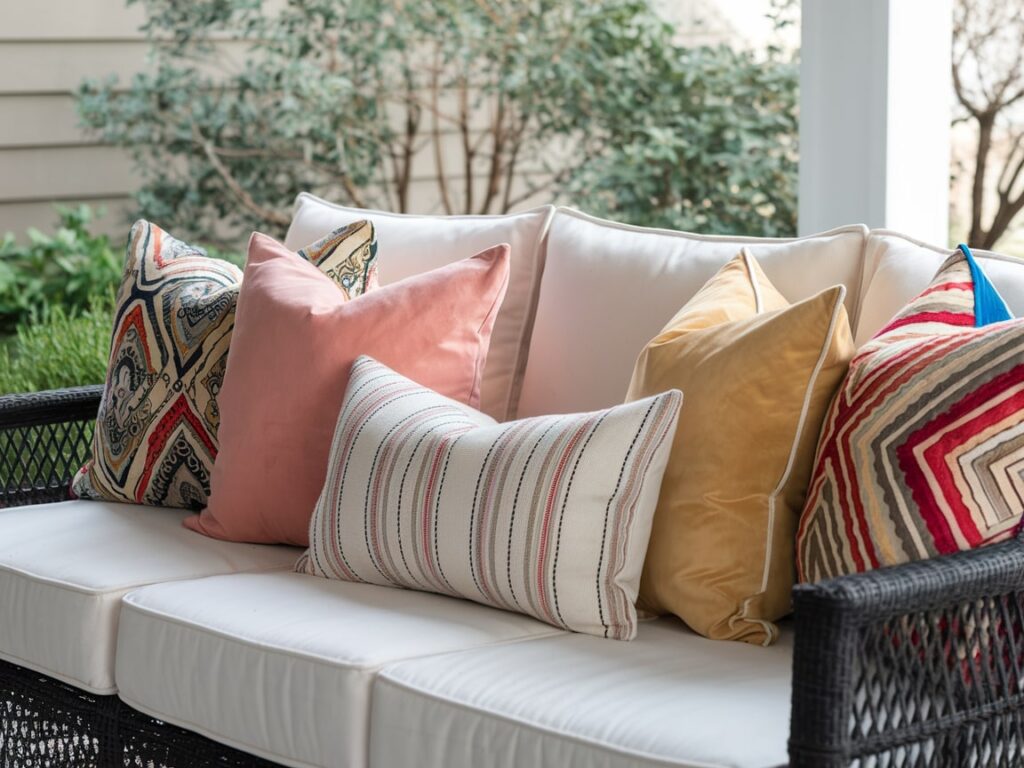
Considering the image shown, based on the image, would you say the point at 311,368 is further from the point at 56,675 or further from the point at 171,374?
the point at 56,675

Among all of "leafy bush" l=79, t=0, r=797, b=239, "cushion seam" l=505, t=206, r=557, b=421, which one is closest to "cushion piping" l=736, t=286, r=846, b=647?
"cushion seam" l=505, t=206, r=557, b=421

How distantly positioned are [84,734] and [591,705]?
0.93m

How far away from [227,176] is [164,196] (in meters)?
0.23

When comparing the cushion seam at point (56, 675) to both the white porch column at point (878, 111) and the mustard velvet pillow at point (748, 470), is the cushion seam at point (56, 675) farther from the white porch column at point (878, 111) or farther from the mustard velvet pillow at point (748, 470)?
the white porch column at point (878, 111)

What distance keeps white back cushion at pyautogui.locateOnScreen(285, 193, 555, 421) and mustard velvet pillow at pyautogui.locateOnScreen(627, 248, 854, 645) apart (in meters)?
0.67

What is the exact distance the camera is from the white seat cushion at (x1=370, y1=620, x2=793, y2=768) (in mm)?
1331

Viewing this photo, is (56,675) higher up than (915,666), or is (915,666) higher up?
(915,666)

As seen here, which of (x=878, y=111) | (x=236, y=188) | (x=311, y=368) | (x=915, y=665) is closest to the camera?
(x=915, y=665)

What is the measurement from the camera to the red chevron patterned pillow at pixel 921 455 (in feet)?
4.61

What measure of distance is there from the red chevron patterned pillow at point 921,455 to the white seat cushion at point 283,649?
390mm

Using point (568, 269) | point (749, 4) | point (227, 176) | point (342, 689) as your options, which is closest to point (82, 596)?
point (342, 689)

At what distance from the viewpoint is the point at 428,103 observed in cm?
495

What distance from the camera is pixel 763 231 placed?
448cm

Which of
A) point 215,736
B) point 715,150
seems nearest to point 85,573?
point 215,736
